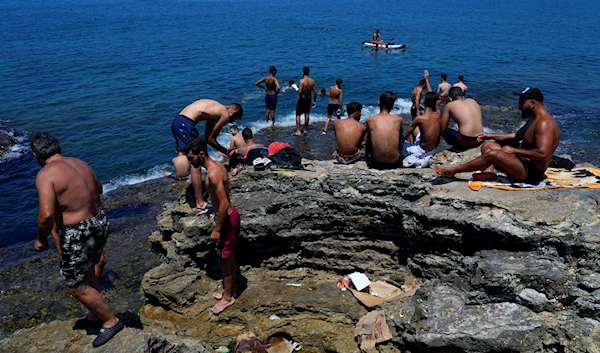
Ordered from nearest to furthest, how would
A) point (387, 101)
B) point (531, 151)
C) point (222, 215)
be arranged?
point (222, 215) < point (531, 151) < point (387, 101)

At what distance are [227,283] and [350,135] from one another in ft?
11.9

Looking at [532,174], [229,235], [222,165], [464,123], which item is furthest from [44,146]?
[464,123]

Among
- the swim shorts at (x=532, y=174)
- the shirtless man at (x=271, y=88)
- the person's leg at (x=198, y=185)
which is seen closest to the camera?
the swim shorts at (x=532, y=174)

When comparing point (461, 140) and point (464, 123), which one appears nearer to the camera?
point (464, 123)

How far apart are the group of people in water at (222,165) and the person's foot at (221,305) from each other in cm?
1

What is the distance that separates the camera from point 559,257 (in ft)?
17.0

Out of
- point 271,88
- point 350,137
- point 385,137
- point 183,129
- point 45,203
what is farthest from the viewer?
point 271,88

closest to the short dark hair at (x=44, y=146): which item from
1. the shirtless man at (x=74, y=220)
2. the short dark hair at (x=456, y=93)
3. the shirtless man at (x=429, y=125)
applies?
the shirtless man at (x=74, y=220)

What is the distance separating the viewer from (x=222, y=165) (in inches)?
246

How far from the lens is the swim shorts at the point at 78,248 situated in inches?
187

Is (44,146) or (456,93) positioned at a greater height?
(44,146)

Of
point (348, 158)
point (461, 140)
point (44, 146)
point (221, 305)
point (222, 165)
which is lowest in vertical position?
point (221, 305)

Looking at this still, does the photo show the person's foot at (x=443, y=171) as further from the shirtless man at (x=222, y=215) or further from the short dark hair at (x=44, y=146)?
the short dark hair at (x=44, y=146)

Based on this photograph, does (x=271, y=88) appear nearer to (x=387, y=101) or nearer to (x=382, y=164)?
(x=387, y=101)
